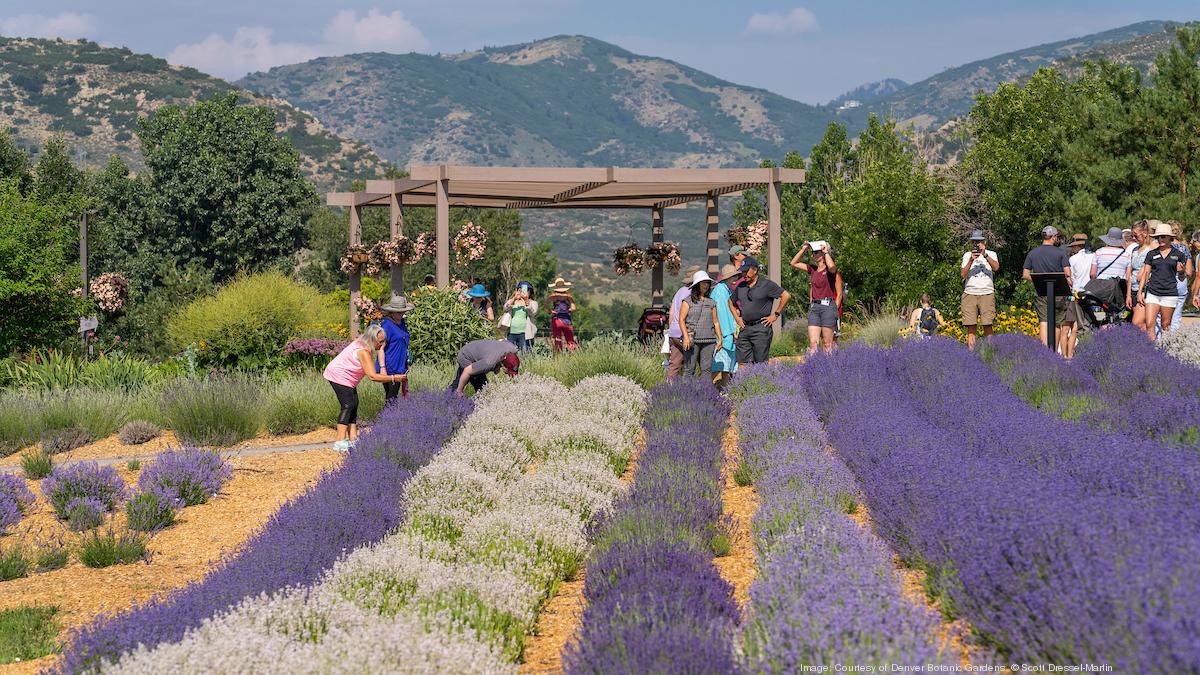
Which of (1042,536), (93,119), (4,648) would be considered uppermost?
(93,119)

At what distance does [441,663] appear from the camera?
3922mm

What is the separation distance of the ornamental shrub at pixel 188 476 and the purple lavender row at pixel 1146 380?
6.21m

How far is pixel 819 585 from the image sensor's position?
4191mm

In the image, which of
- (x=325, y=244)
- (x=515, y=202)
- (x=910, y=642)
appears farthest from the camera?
(x=325, y=244)

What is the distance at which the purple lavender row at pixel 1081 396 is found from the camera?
6.69m

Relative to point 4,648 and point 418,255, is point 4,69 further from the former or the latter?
point 4,648

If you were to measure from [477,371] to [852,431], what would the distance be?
416 centimetres

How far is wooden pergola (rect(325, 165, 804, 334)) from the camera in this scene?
625 inches

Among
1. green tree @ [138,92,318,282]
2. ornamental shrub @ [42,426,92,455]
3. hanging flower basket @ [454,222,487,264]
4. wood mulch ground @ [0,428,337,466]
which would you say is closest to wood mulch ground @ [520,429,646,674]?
wood mulch ground @ [0,428,337,466]

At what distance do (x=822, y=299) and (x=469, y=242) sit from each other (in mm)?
8862

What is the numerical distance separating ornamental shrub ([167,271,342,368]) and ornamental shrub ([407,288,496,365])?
2810 mm

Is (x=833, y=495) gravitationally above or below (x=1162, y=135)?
below

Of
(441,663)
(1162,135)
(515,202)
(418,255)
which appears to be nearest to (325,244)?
(515,202)

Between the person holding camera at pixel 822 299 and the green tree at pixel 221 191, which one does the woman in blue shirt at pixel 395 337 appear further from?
the green tree at pixel 221 191
